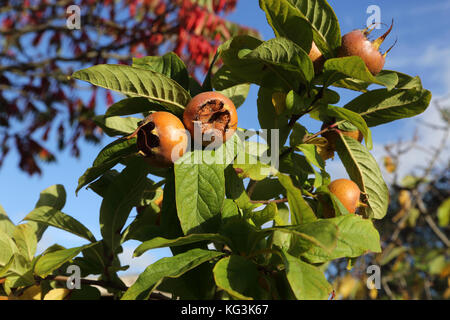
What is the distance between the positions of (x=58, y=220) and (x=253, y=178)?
0.47 metres

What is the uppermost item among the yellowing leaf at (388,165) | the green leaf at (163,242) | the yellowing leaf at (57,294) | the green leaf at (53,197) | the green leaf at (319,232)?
the green leaf at (53,197)

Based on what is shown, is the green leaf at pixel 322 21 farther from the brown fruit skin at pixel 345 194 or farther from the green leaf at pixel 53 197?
the green leaf at pixel 53 197

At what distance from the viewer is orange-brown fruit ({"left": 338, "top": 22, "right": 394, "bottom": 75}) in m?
0.70

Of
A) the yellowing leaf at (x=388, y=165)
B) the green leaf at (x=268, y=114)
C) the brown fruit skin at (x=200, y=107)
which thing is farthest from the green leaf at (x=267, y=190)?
the yellowing leaf at (x=388, y=165)

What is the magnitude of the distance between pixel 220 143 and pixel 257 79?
0.61 ft

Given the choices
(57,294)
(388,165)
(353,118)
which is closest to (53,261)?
(57,294)

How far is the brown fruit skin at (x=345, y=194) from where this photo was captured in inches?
28.3

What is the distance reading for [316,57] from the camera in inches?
29.2

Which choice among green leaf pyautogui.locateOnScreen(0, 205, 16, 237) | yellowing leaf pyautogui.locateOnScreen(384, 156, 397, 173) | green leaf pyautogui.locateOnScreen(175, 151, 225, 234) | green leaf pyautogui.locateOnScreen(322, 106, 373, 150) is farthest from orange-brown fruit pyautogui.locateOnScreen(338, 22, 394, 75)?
yellowing leaf pyautogui.locateOnScreen(384, 156, 397, 173)

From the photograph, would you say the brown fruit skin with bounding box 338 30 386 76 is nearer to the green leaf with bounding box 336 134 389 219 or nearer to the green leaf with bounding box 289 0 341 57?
the green leaf with bounding box 289 0 341 57

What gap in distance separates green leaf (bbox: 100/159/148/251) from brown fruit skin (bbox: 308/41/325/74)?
0.38 meters

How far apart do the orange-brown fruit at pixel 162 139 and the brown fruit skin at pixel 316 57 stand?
289mm
